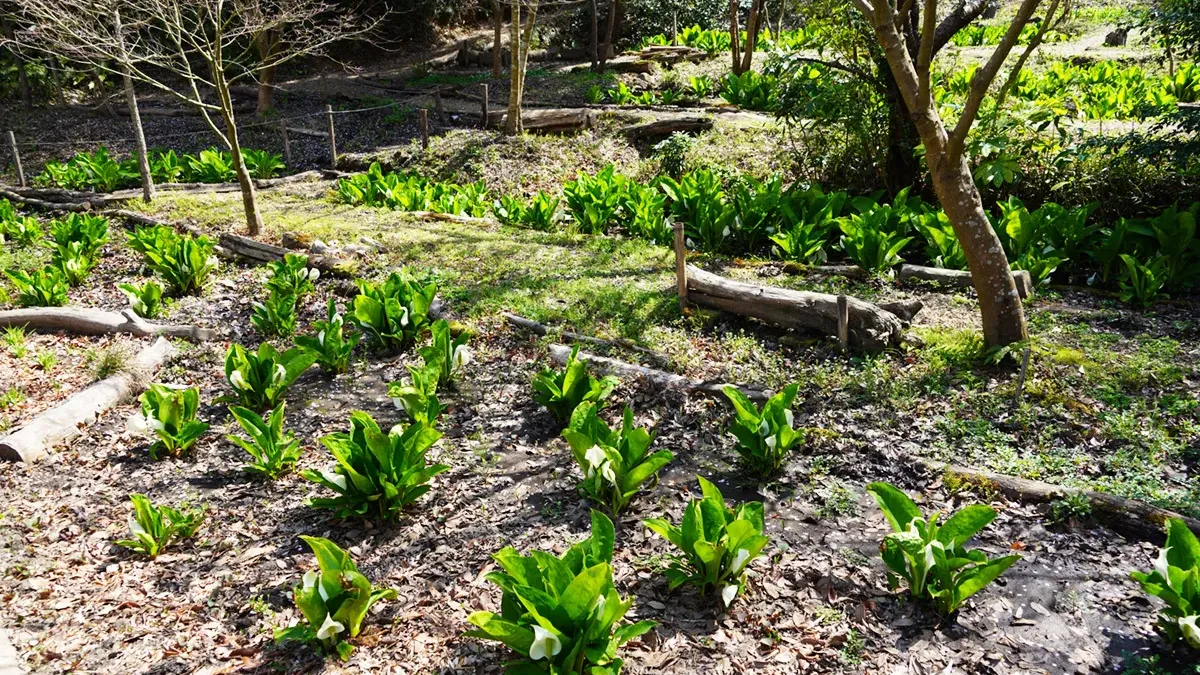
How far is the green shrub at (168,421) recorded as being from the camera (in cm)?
468

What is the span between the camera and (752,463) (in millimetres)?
4340

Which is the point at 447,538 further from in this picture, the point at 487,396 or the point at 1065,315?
the point at 1065,315

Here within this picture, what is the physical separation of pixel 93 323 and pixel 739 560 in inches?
240

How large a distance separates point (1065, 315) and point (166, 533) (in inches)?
242

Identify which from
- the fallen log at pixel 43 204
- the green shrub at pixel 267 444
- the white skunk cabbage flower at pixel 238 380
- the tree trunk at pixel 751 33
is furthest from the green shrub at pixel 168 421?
the tree trunk at pixel 751 33

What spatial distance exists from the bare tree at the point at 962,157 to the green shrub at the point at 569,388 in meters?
2.45

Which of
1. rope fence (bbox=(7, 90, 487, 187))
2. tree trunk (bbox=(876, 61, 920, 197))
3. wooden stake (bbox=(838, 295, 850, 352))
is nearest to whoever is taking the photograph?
wooden stake (bbox=(838, 295, 850, 352))

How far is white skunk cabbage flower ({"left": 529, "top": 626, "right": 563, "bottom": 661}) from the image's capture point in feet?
8.80

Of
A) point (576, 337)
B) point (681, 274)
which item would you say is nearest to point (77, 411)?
point (576, 337)

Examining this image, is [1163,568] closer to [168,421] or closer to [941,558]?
[941,558]

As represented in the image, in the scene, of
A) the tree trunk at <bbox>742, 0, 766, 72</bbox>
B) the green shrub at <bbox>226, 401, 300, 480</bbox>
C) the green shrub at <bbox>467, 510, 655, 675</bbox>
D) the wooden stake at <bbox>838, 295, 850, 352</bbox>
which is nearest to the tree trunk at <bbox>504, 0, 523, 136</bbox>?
the tree trunk at <bbox>742, 0, 766, 72</bbox>

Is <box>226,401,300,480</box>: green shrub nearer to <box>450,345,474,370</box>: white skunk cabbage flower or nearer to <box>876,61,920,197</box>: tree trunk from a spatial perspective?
<box>450,345,474,370</box>: white skunk cabbage flower

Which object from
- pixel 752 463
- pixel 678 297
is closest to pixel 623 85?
pixel 678 297

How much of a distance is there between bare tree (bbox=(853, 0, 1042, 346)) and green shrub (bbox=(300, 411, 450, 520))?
3.51m
